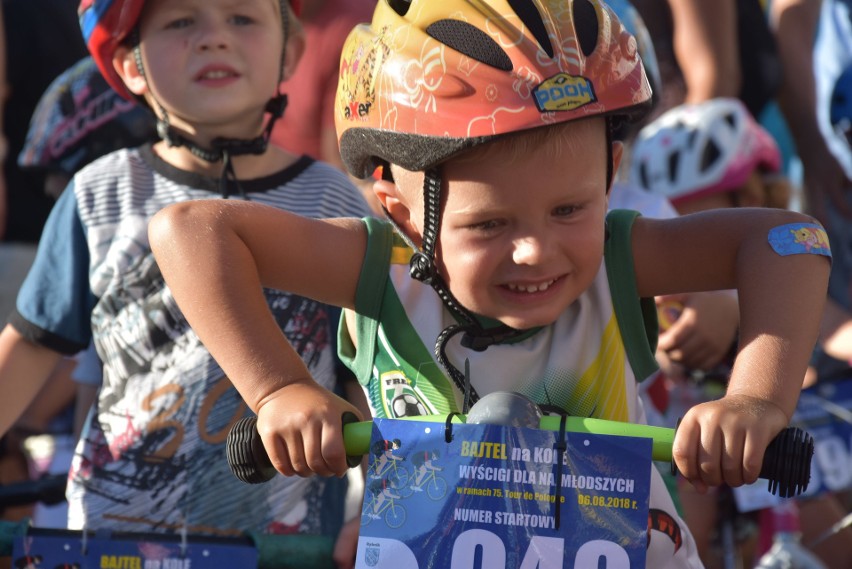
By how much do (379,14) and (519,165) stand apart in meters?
0.60

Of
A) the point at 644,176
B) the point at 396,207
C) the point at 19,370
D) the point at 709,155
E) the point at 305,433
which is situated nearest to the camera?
the point at 305,433

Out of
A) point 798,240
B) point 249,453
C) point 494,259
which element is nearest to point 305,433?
point 249,453

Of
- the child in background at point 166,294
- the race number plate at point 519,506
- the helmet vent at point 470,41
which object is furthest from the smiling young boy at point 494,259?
the child in background at point 166,294

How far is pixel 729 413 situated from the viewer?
8.61ft

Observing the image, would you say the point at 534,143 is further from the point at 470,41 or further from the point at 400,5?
the point at 400,5

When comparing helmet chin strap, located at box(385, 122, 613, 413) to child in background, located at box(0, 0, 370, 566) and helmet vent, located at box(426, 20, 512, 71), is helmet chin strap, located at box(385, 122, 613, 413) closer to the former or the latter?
helmet vent, located at box(426, 20, 512, 71)

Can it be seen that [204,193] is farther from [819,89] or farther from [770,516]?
[819,89]

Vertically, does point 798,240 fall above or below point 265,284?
above

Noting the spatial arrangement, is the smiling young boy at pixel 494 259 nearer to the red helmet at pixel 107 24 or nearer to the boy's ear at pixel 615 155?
the boy's ear at pixel 615 155

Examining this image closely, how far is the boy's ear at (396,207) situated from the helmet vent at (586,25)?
57 cm

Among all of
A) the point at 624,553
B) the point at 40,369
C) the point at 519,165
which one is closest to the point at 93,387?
the point at 40,369

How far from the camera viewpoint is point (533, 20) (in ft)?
9.84

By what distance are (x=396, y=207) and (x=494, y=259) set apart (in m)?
0.42

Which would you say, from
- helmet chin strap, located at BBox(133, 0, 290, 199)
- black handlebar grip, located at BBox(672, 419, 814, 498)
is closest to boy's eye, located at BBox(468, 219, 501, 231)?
black handlebar grip, located at BBox(672, 419, 814, 498)
